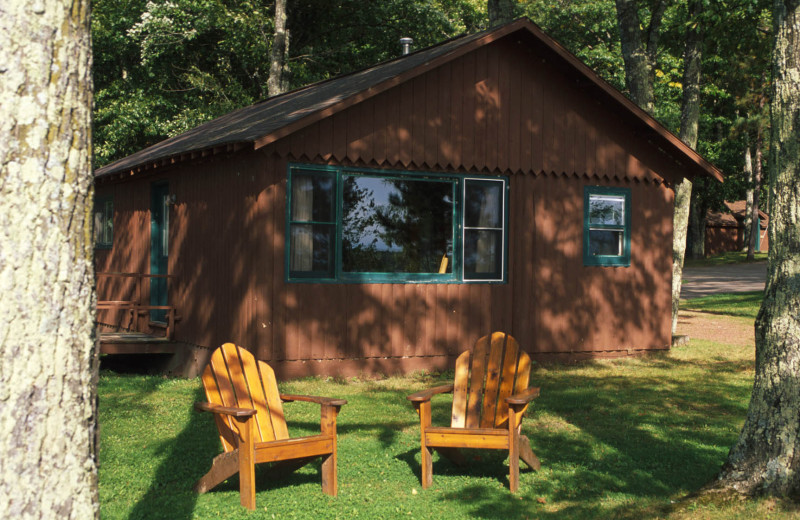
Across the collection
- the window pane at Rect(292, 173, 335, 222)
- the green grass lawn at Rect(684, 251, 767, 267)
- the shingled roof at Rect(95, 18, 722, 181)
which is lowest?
the green grass lawn at Rect(684, 251, 767, 267)

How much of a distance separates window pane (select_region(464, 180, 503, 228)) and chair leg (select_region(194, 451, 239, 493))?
698cm

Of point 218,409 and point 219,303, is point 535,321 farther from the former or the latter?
point 218,409

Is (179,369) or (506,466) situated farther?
(179,369)

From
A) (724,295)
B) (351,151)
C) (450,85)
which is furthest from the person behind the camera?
(724,295)

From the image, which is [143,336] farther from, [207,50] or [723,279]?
[723,279]

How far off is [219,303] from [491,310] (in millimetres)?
3940

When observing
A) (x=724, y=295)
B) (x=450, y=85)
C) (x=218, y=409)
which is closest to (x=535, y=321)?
(x=450, y=85)

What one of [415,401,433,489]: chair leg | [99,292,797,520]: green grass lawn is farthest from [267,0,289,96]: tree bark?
[415,401,433,489]: chair leg

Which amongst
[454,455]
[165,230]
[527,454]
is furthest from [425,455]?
[165,230]

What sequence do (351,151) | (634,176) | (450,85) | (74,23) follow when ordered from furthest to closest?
(634,176)
(450,85)
(351,151)
(74,23)

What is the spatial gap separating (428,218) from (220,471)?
667 cm

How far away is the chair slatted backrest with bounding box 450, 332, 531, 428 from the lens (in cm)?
702

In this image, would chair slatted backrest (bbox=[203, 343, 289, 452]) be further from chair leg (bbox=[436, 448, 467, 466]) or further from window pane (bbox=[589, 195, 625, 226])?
window pane (bbox=[589, 195, 625, 226])

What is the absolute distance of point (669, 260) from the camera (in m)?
14.1
